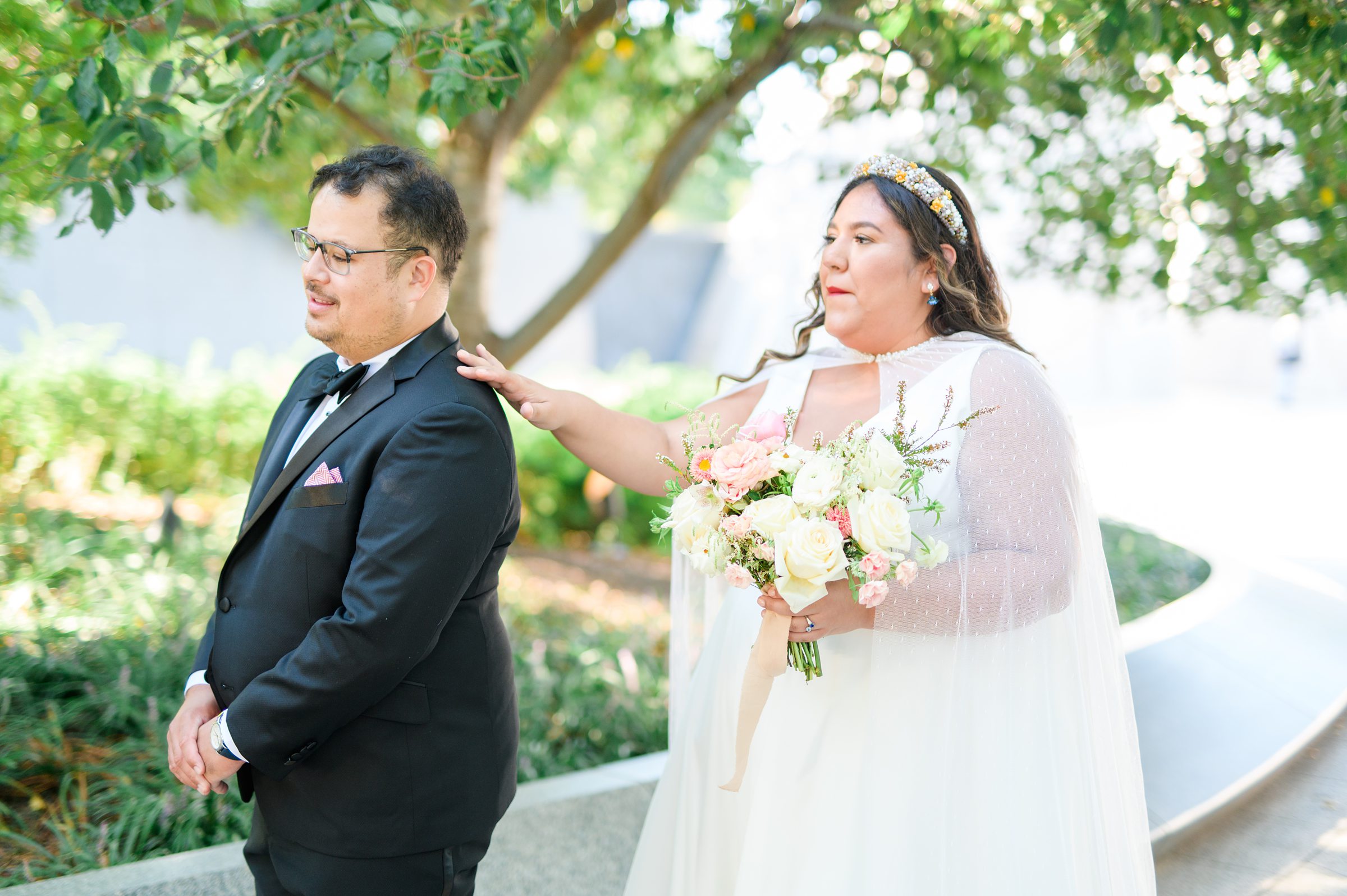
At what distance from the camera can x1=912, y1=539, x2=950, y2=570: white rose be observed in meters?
2.04

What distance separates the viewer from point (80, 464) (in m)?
7.66

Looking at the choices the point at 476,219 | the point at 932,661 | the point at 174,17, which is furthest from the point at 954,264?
the point at 476,219

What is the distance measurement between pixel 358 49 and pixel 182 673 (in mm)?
3011

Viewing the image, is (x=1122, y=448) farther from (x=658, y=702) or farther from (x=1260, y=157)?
(x=658, y=702)

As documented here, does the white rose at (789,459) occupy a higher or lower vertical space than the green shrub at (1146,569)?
higher

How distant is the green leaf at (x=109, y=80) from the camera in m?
2.76

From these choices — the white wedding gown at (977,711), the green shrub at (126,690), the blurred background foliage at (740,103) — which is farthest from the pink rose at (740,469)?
the green shrub at (126,690)

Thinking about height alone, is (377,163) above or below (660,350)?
Answer: above

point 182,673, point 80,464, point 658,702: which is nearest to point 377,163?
point 182,673

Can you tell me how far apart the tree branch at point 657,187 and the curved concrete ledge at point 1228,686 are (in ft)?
11.9

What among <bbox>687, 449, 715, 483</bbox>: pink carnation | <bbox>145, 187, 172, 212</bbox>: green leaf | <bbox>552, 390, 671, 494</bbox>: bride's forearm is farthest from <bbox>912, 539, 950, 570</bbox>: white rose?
<bbox>145, 187, 172, 212</bbox>: green leaf

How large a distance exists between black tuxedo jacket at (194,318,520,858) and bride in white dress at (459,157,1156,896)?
0.90 feet

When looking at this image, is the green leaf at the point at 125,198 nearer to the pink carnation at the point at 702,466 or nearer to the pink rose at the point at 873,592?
the pink carnation at the point at 702,466

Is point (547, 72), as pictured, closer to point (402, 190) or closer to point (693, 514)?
point (402, 190)
